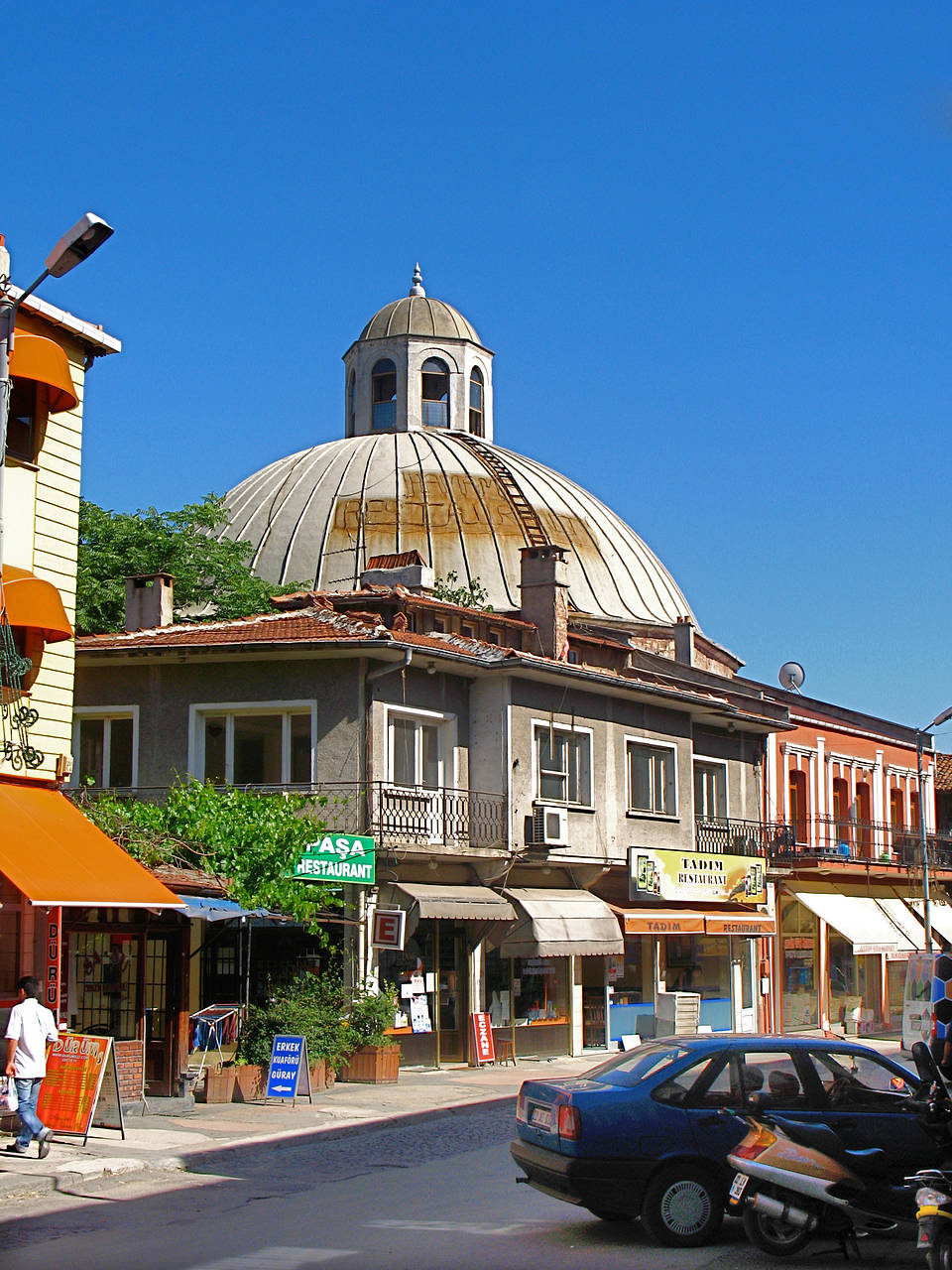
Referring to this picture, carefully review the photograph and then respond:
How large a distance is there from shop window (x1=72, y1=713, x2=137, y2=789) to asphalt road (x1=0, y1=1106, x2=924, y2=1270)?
1251cm

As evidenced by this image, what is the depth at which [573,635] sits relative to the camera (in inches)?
1428

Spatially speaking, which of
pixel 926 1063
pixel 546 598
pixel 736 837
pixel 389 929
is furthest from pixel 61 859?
pixel 736 837

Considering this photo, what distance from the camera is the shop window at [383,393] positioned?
61.4 m

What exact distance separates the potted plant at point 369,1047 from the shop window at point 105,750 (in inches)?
254

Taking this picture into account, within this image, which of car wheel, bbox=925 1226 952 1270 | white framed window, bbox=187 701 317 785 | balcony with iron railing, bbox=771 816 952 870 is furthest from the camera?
balcony with iron railing, bbox=771 816 952 870

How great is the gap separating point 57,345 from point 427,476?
3483 centimetres

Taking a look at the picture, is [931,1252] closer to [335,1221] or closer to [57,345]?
[335,1221]

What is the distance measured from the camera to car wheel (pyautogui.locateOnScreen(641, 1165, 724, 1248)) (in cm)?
1092

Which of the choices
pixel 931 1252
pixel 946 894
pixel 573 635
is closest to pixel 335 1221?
pixel 931 1252

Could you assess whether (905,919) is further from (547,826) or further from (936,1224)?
(936,1224)

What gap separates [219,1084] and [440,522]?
32.6 metres

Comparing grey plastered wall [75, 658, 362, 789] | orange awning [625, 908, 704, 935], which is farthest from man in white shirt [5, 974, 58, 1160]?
orange awning [625, 908, 704, 935]

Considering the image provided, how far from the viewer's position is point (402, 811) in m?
26.4

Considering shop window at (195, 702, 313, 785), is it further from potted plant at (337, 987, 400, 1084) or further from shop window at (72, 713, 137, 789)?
potted plant at (337, 987, 400, 1084)
